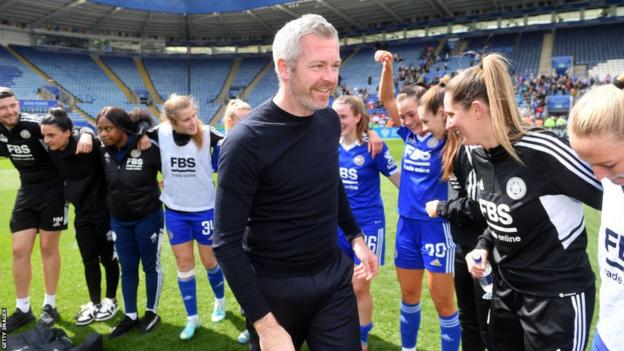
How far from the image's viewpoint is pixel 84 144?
3988 millimetres

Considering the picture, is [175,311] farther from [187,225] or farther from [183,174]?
[183,174]

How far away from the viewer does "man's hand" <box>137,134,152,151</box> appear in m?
3.98

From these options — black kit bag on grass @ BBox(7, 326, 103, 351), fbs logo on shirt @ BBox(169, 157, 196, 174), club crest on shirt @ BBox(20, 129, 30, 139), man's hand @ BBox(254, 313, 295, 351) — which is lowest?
black kit bag on grass @ BBox(7, 326, 103, 351)

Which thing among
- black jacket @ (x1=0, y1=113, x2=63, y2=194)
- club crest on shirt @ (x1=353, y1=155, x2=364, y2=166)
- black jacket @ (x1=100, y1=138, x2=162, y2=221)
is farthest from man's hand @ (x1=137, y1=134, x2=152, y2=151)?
club crest on shirt @ (x1=353, y1=155, x2=364, y2=166)

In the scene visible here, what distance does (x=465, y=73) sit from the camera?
7.32 feet

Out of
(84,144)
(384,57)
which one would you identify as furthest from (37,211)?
(384,57)

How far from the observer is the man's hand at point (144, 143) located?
13.1ft

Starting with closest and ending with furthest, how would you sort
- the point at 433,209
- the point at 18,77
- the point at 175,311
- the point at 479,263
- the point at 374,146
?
1. the point at 479,263
2. the point at 433,209
3. the point at 374,146
4. the point at 175,311
5. the point at 18,77

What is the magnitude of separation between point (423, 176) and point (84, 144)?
2993 mm

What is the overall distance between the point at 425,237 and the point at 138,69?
4267 cm

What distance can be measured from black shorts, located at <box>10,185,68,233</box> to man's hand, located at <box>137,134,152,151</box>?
42.3 inches

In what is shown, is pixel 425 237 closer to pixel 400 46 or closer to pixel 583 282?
pixel 583 282

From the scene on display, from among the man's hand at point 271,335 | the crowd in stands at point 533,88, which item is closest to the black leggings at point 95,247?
the man's hand at point 271,335

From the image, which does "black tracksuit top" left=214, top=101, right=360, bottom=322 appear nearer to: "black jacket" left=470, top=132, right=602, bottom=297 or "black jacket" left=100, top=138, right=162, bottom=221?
"black jacket" left=470, top=132, right=602, bottom=297
